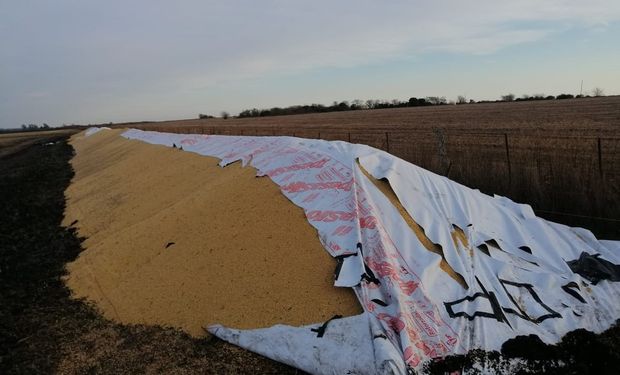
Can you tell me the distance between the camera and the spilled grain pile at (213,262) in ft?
15.1

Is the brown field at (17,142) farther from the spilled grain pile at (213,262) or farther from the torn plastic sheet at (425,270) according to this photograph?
the torn plastic sheet at (425,270)

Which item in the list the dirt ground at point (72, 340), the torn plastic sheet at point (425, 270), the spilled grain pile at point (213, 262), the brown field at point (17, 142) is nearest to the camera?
the torn plastic sheet at point (425, 270)

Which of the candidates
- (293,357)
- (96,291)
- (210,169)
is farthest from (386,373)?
(210,169)

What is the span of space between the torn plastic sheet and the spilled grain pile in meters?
0.25

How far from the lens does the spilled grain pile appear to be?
461cm

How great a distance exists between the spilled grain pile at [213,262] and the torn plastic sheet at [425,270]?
0.25 m

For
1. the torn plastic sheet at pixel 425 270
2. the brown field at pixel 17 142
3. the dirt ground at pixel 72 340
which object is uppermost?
the brown field at pixel 17 142

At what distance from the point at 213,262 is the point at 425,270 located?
8.60 ft

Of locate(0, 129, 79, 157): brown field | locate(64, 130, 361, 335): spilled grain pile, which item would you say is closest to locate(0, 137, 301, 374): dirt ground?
locate(64, 130, 361, 335): spilled grain pile

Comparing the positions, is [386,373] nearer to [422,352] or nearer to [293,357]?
[422,352]

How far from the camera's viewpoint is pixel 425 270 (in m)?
4.62

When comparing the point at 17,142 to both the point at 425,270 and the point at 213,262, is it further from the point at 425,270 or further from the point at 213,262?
the point at 425,270

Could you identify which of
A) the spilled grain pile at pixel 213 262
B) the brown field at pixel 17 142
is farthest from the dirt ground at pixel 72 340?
the brown field at pixel 17 142

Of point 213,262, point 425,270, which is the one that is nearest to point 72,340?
point 213,262
